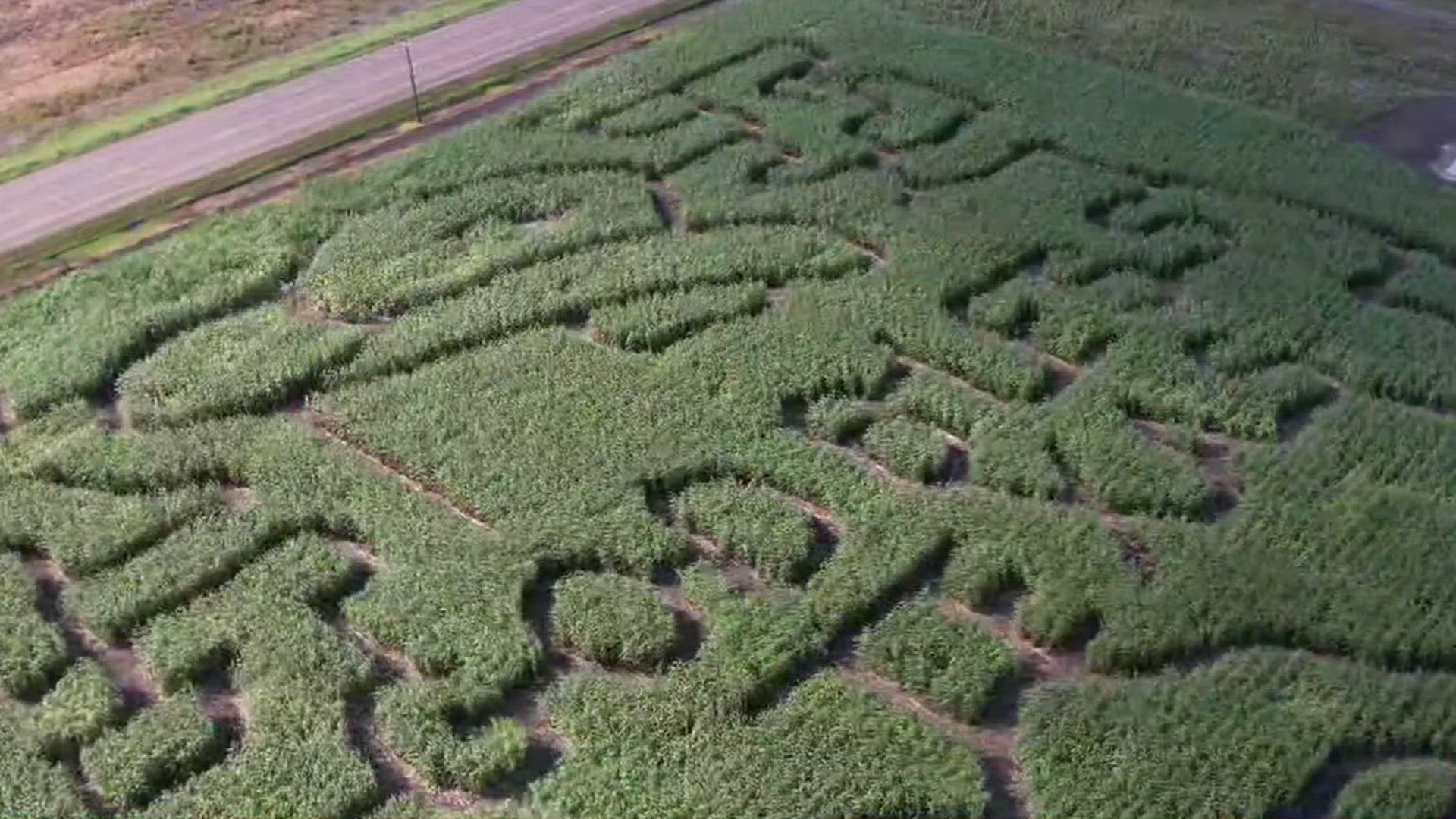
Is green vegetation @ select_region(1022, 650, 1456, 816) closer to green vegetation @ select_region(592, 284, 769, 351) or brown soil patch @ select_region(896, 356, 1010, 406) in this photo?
brown soil patch @ select_region(896, 356, 1010, 406)

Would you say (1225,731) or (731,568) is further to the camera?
(731,568)

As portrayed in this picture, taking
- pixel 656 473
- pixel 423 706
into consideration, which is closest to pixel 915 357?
pixel 656 473

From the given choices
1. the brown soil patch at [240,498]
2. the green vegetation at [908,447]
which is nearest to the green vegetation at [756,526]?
the green vegetation at [908,447]

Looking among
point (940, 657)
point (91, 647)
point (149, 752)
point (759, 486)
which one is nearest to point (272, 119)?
point (91, 647)

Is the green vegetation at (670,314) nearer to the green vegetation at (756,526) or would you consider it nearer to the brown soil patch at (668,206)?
the brown soil patch at (668,206)

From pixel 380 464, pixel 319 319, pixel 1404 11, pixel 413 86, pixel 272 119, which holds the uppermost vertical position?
pixel 413 86

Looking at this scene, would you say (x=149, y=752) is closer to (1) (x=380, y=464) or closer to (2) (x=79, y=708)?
(2) (x=79, y=708)

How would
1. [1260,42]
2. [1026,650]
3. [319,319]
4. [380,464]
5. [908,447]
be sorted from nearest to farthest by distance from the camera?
[1026,650] < [908,447] < [380,464] < [319,319] < [1260,42]
